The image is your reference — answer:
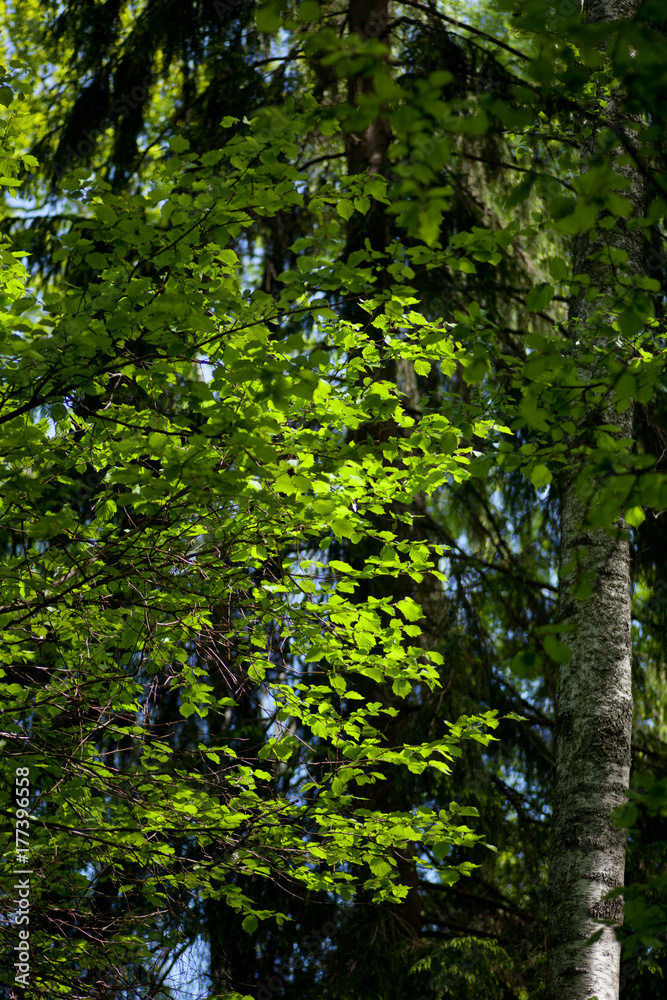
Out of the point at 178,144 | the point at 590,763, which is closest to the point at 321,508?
the point at 178,144

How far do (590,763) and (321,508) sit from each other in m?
1.78

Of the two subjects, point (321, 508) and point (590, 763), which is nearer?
point (321, 508)

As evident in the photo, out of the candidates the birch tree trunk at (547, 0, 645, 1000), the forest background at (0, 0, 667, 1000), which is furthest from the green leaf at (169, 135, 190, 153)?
the birch tree trunk at (547, 0, 645, 1000)

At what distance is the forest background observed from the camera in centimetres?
258

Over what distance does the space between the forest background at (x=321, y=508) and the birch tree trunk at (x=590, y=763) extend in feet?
0.09

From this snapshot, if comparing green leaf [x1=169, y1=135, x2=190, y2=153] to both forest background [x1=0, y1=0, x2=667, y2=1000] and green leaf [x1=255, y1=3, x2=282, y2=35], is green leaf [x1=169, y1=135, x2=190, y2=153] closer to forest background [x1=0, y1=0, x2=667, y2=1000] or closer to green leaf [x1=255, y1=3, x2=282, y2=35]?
forest background [x1=0, y1=0, x2=667, y2=1000]

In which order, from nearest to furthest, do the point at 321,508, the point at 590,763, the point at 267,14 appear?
the point at 267,14 < the point at 321,508 < the point at 590,763

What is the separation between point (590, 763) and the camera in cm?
376

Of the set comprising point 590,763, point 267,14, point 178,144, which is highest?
point 178,144

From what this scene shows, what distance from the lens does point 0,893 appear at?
3.31m

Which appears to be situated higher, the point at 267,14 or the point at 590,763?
the point at 267,14

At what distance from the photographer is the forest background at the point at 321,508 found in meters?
2.58

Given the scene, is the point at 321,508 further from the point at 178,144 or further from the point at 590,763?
the point at 590,763

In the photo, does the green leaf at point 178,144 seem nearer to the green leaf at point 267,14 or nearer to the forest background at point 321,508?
the forest background at point 321,508
